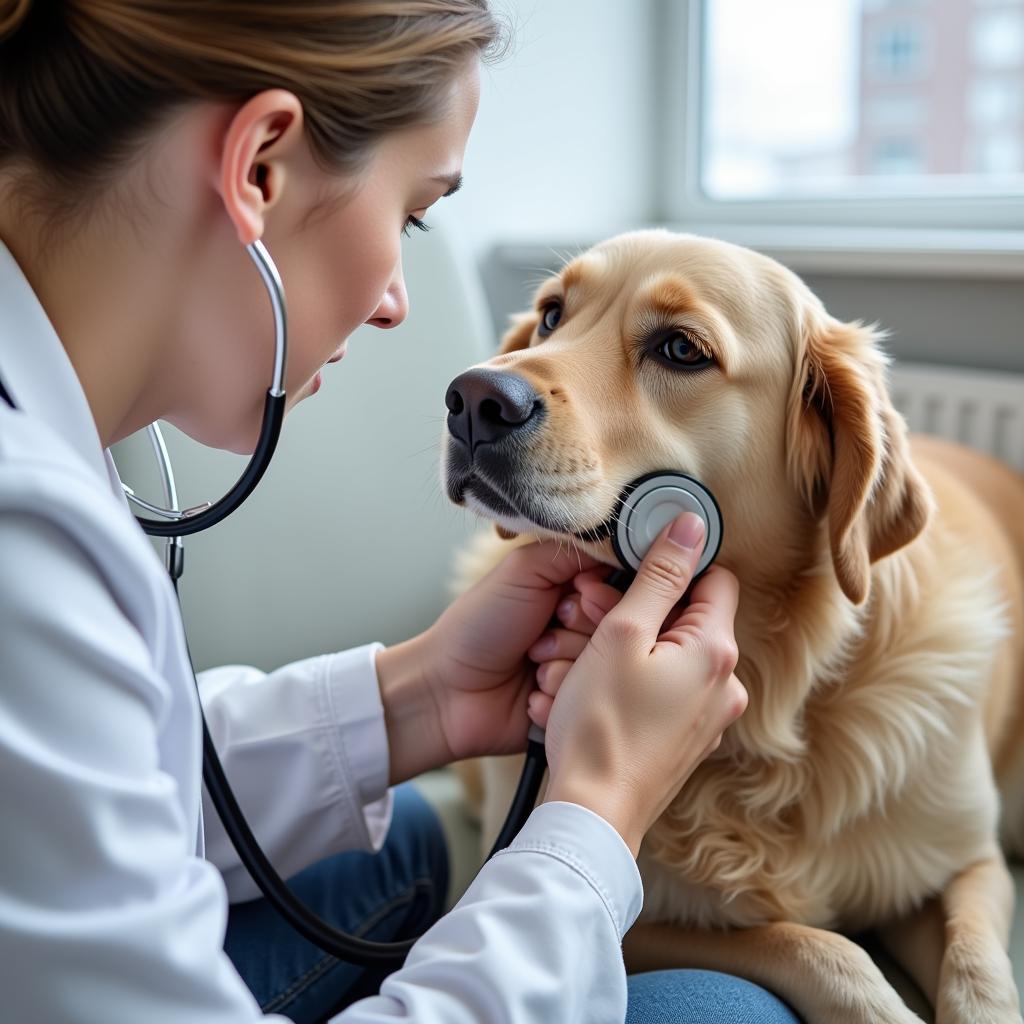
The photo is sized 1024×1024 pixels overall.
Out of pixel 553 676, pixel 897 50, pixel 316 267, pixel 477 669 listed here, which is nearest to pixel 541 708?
pixel 553 676

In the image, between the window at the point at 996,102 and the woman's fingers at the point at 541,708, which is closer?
the woman's fingers at the point at 541,708

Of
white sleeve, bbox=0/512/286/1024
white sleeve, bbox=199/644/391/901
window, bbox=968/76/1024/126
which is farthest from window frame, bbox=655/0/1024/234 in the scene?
white sleeve, bbox=0/512/286/1024

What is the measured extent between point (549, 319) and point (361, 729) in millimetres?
551

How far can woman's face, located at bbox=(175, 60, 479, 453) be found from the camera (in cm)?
83

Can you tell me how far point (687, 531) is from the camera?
1069mm

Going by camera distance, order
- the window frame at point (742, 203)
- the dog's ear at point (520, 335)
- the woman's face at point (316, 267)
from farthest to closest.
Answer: the window frame at point (742, 203), the dog's ear at point (520, 335), the woman's face at point (316, 267)

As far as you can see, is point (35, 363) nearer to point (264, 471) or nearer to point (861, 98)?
point (264, 471)

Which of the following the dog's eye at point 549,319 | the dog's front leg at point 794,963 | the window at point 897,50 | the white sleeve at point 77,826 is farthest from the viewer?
the window at point 897,50

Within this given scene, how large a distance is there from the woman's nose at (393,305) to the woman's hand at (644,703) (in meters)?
0.33

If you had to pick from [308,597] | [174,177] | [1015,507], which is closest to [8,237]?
[174,177]

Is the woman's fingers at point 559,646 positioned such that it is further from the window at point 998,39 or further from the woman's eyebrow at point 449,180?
the window at point 998,39

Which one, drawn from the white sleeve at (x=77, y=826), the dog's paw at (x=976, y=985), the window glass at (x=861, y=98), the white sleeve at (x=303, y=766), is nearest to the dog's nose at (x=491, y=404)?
the white sleeve at (x=303, y=766)

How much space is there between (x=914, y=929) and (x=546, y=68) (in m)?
1.99

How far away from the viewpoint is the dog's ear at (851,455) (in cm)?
116
